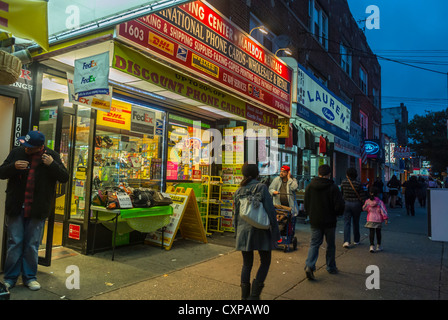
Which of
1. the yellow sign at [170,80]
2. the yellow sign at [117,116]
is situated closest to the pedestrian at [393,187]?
the yellow sign at [170,80]

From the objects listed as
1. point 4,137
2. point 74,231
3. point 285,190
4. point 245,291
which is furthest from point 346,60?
point 4,137

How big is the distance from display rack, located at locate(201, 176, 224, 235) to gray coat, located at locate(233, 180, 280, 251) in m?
4.27

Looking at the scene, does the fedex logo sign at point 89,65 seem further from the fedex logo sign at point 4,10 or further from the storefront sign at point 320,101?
the storefront sign at point 320,101

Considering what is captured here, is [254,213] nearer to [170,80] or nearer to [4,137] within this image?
[170,80]

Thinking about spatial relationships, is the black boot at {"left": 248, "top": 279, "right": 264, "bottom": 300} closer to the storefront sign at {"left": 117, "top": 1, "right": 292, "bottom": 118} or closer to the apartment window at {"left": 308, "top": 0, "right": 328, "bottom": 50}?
the storefront sign at {"left": 117, "top": 1, "right": 292, "bottom": 118}

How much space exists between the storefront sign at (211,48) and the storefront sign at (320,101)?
129 centimetres

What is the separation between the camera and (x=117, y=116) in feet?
22.7

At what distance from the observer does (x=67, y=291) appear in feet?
14.1

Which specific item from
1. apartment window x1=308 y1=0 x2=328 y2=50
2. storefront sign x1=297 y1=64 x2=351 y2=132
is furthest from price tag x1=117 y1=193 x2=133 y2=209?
apartment window x1=308 y1=0 x2=328 y2=50

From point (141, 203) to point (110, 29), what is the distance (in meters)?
3.18

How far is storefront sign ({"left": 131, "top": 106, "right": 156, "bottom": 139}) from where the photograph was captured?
23.9ft

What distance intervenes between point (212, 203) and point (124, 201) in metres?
3.12

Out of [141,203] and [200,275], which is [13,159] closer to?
[141,203]
